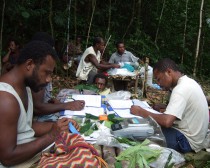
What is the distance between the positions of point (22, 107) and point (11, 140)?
0.25m

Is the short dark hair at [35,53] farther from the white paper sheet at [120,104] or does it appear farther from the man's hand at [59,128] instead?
the white paper sheet at [120,104]

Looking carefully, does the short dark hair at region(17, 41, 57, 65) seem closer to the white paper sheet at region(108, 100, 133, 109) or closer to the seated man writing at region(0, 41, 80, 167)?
the seated man writing at region(0, 41, 80, 167)

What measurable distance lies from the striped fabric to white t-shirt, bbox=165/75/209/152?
1.43 meters

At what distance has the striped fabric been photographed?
179 centimetres

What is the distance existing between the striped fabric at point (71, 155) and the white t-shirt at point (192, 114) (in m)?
1.43

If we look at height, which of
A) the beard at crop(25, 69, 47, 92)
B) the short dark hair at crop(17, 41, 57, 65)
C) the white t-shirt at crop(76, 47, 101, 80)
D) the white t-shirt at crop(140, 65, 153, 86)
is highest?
the short dark hair at crop(17, 41, 57, 65)

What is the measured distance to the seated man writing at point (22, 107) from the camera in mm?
1930

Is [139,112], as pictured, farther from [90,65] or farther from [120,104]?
[90,65]

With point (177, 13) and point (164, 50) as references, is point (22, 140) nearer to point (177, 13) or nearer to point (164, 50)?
point (164, 50)

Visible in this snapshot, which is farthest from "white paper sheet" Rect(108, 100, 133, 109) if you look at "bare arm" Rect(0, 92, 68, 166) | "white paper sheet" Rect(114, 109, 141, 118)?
"bare arm" Rect(0, 92, 68, 166)


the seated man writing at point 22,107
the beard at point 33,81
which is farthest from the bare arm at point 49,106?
the beard at point 33,81

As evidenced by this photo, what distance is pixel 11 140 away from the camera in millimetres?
1941

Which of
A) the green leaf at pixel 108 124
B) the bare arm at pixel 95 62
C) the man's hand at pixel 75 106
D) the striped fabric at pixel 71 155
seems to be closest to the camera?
the striped fabric at pixel 71 155

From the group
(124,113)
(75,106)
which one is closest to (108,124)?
(124,113)
